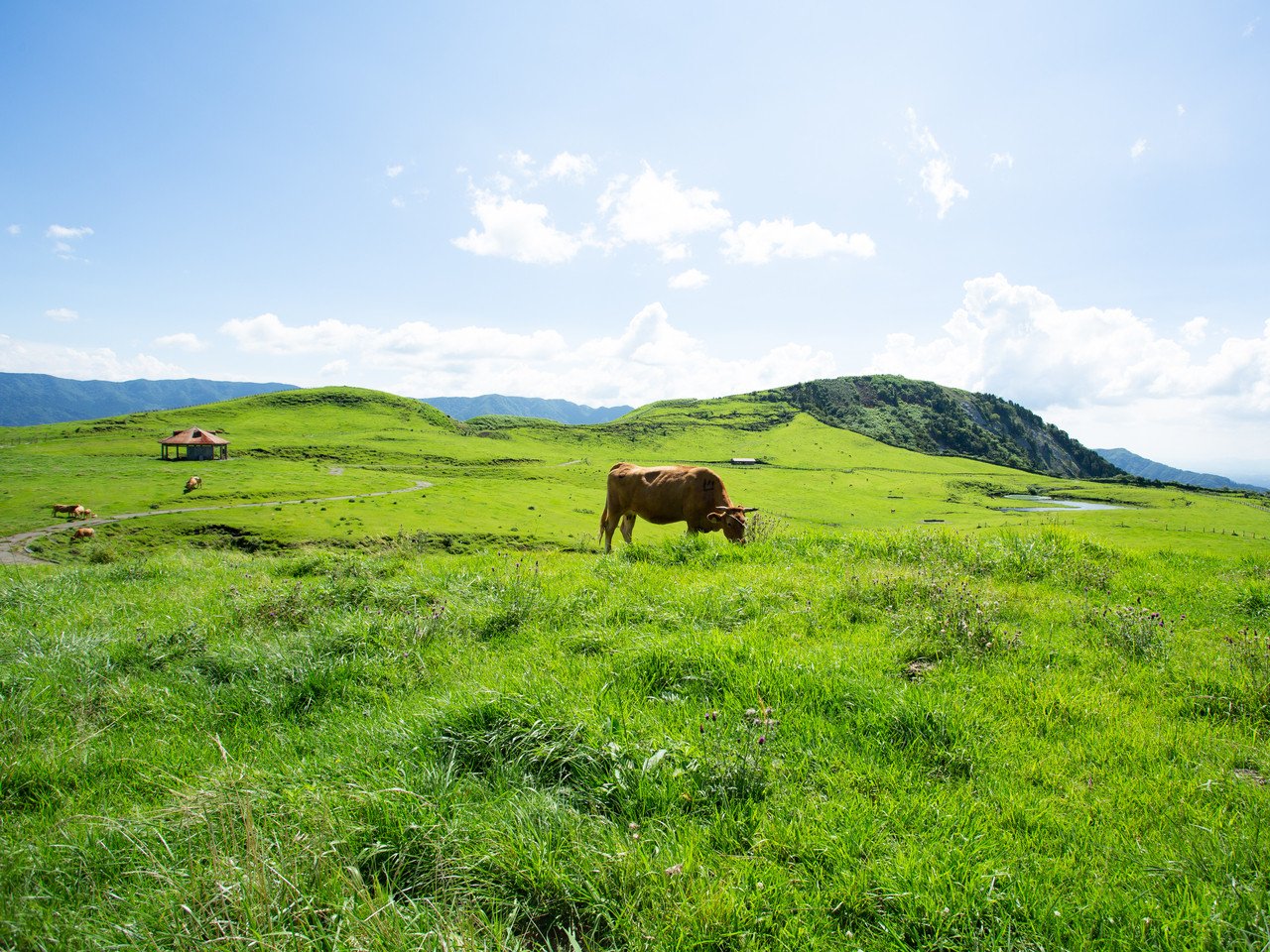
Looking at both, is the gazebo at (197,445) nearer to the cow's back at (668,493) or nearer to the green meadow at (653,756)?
the cow's back at (668,493)

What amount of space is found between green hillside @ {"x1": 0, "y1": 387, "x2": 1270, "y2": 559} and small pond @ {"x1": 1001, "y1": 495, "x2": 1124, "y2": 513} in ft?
10.5

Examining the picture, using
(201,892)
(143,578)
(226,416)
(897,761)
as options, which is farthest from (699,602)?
(226,416)

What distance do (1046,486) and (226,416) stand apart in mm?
181634

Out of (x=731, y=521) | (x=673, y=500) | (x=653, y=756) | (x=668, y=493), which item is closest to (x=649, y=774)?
(x=653, y=756)

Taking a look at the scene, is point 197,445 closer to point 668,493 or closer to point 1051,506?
point 668,493

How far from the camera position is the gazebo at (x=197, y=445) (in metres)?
84.3

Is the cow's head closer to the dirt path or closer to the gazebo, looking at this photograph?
the dirt path

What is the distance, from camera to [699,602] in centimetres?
735

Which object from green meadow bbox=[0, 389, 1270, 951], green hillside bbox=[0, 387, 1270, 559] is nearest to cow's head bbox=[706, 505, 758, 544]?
green hillside bbox=[0, 387, 1270, 559]

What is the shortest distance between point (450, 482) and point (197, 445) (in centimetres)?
3986

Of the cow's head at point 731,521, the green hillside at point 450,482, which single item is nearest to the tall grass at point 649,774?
the green hillside at point 450,482

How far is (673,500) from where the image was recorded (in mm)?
18391

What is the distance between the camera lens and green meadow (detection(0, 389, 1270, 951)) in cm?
275

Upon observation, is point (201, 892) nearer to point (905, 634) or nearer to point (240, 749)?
point (240, 749)
